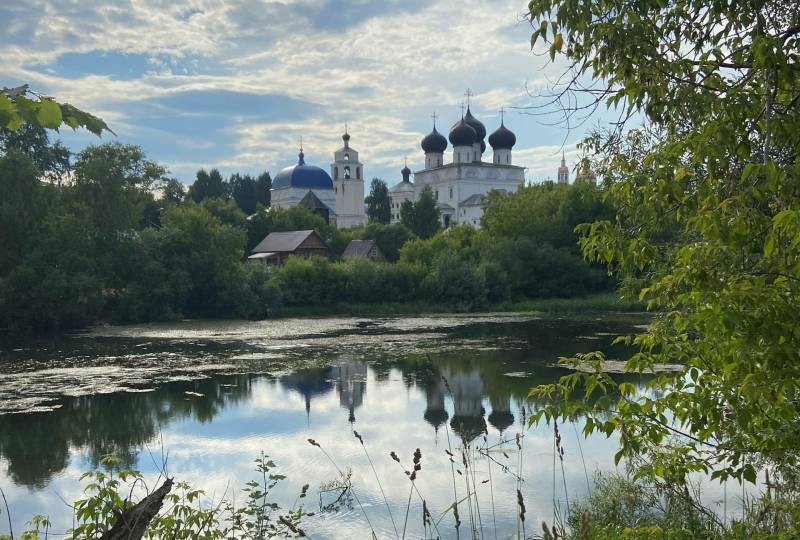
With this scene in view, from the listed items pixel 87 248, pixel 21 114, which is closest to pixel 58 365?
pixel 87 248

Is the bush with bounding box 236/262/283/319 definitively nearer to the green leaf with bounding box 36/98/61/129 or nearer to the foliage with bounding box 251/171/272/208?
the green leaf with bounding box 36/98/61/129

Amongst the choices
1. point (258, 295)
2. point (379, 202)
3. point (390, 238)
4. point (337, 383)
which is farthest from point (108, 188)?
point (379, 202)

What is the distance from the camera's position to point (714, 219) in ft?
8.06

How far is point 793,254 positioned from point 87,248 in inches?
990

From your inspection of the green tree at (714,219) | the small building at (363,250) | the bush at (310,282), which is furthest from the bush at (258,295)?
the green tree at (714,219)

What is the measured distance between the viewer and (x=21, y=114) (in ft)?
6.19

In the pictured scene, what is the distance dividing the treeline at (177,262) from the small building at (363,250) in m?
7.06

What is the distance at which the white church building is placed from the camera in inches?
2589

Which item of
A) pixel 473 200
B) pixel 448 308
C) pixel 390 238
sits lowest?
pixel 448 308

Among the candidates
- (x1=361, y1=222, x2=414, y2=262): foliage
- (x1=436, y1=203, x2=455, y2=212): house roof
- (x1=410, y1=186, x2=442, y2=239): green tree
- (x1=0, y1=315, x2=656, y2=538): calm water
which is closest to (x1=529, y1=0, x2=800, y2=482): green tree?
(x1=0, y1=315, x2=656, y2=538): calm water

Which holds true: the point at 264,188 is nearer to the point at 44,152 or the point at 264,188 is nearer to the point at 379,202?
the point at 379,202

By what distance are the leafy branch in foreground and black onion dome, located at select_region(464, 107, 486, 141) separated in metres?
65.3

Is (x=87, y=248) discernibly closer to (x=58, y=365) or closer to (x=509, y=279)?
(x=58, y=365)

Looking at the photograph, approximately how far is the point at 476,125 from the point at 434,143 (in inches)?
177
